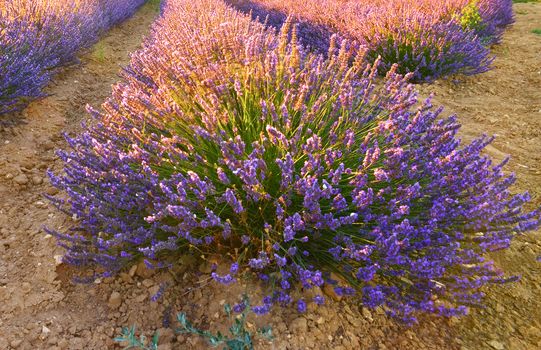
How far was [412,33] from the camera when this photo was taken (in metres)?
4.92

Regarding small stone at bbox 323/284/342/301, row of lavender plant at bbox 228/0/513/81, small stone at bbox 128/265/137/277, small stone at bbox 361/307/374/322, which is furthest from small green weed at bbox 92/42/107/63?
small stone at bbox 361/307/374/322

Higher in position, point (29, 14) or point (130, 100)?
point (130, 100)

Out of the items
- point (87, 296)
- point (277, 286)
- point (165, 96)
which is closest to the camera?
point (277, 286)

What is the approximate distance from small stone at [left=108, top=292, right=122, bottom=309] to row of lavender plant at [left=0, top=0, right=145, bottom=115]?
2.04 meters

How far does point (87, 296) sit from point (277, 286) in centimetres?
83

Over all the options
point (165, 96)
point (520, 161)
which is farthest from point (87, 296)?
point (520, 161)

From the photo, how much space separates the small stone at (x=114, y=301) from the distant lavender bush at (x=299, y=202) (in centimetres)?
10

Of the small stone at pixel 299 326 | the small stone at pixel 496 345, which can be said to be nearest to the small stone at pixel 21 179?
the small stone at pixel 299 326

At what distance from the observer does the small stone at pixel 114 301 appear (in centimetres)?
180

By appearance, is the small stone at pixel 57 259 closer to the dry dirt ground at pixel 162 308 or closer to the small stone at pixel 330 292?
the dry dirt ground at pixel 162 308

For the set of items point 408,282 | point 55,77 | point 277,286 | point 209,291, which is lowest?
point 55,77

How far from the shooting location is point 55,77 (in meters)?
4.41

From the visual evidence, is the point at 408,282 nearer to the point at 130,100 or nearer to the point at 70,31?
the point at 130,100

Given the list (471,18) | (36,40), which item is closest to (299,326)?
(36,40)
